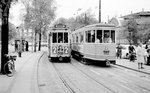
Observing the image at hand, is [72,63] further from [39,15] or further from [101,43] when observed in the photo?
[39,15]

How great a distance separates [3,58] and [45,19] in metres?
33.3

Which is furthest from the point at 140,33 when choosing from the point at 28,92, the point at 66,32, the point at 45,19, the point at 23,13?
the point at 28,92

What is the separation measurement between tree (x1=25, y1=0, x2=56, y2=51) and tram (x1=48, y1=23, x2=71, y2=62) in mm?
20916

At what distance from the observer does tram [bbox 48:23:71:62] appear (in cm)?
2442

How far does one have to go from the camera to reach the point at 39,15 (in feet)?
152

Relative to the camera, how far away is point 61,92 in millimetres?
10188

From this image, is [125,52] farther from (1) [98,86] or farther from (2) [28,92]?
(2) [28,92]

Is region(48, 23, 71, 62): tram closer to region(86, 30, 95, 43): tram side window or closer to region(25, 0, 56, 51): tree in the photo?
region(86, 30, 95, 43): tram side window

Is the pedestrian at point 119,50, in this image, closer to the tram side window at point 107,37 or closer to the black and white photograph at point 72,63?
the black and white photograph at point 72,63

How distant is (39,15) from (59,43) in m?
22.9

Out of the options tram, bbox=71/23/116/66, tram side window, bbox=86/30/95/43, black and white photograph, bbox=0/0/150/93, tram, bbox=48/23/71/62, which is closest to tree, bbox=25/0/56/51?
black and white photograph, bbox=0/0/150/93

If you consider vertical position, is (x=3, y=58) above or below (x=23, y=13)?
below

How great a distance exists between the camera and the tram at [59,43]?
24422mm

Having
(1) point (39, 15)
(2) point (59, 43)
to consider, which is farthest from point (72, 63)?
(1) point (39, 15)
